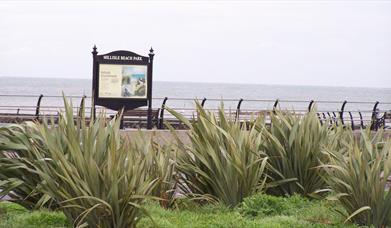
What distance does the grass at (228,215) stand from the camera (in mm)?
6875

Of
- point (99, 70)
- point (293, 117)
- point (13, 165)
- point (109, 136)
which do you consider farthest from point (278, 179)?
point (99, 70)

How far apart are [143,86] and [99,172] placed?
42.4 ft

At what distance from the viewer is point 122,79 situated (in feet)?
62.1

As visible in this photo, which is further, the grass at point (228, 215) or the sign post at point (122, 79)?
the sign post at point (122, 79)

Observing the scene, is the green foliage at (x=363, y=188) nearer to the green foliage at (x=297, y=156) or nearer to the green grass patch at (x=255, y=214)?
the green grass patch at (x=255, y=214)

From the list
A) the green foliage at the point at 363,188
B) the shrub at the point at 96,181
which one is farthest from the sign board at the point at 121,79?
the shrub at the point at 96,181

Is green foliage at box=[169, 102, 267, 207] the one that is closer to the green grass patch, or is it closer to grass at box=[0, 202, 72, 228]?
the green grass patch

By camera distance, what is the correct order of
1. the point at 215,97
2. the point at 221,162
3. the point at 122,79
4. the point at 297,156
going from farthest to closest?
the point at 215,97 → the point at 122,79 → the point at 297,156 → the point at 221,162

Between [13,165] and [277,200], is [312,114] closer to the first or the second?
[277,200]

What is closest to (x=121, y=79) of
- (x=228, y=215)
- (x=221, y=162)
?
(x=221, y=162)

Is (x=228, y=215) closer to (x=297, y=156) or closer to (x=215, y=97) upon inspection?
(x=297, y=156)

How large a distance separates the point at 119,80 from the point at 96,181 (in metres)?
12.7

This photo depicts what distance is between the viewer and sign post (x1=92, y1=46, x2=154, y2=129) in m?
Result: 18.8

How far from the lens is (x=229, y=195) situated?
7988 mm
